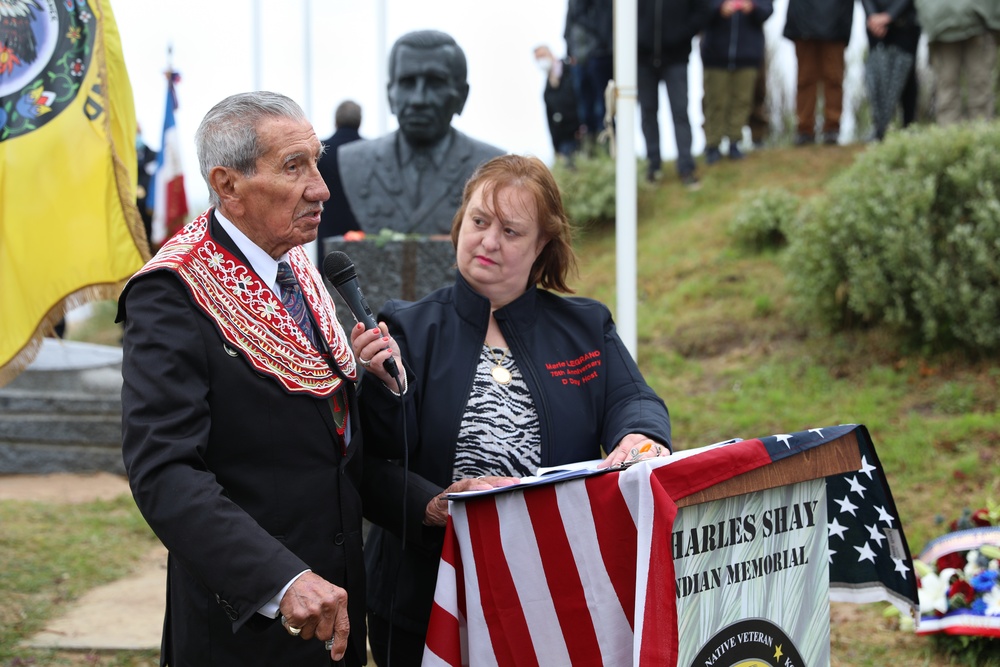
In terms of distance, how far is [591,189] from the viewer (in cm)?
1191

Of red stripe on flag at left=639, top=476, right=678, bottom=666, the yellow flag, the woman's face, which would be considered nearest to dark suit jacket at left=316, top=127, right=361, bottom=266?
the yellow flag

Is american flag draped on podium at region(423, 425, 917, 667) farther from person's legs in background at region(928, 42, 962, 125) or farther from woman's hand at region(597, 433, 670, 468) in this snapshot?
person's legs in background at region(928, 42, 962, 125)

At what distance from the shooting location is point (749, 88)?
11.5 metres

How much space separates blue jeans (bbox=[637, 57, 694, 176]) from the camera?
10727 mm

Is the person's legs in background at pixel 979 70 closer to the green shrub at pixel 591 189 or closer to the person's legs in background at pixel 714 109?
the person's legs in background at pixel 714 109

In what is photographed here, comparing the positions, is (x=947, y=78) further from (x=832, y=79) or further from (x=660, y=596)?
(x=660, y=596)

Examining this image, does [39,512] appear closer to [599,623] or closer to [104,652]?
[104,652]

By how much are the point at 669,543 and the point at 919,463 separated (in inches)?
177

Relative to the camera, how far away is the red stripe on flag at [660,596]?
210 centimetres

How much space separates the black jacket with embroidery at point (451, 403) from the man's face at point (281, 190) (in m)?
0.47

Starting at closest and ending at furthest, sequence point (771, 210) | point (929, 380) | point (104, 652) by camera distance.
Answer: point (104, 652)
point (929, 380)
point (771, 210)

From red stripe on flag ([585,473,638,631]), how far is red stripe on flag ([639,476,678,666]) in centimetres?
12

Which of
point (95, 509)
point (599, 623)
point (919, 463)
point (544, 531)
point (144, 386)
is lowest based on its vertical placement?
point (95, 509)

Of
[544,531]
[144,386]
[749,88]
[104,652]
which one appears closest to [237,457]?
[144,386]
